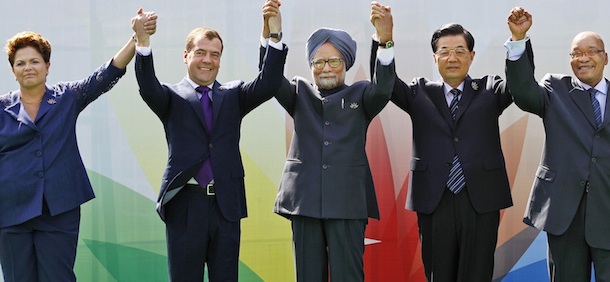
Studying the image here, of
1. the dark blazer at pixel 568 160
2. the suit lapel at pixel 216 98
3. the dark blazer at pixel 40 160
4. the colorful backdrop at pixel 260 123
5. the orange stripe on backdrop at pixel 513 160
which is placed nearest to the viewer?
the dark blazer at pixel 40 160

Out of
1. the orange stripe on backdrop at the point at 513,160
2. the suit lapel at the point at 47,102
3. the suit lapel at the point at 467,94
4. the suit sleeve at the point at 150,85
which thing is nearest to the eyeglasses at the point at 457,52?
the suit lapel at the point at 467,94

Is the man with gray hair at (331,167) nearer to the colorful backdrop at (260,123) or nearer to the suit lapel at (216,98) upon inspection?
the suit lapel at (216,98)

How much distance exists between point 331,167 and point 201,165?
55cm

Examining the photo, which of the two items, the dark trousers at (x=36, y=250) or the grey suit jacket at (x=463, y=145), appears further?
the grey suit jacket at (x=463, y=145)

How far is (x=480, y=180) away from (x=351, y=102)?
658mm

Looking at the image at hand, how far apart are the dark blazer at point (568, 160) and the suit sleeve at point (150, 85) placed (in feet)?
4.81

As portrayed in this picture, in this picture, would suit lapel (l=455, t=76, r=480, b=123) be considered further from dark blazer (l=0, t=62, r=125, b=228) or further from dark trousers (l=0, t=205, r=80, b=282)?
dark trousers (l=0, t=205, r=80, b=282)

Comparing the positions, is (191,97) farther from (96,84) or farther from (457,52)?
(457,52)

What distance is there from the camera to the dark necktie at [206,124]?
326 cm

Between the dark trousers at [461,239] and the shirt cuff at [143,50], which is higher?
the shirt cuff at [143,50]

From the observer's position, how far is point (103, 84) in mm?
3295

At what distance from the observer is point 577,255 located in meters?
3.25

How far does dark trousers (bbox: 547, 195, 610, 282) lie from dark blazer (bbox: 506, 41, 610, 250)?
0.03 metres

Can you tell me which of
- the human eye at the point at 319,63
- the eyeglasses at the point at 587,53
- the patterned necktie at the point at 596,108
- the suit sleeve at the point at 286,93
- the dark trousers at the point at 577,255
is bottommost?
the dark trousers at the point at 577,255
